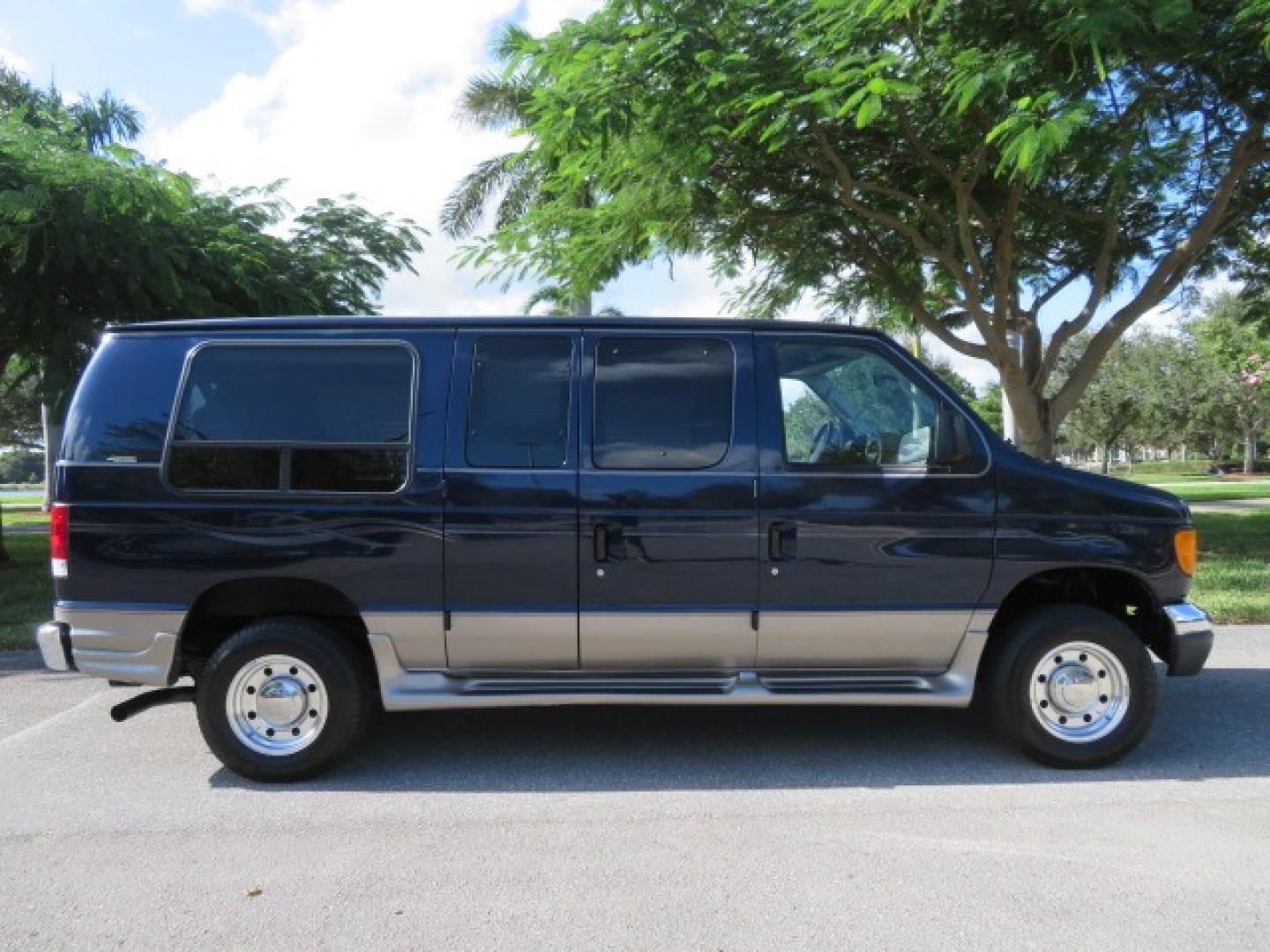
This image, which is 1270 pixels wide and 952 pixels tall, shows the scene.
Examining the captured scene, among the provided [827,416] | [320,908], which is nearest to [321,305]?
[827,416]

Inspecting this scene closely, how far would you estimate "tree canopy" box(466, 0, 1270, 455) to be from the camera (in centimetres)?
855

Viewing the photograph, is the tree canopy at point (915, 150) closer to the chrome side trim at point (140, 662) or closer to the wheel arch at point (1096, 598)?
the wheel arch at point (1096, 598)

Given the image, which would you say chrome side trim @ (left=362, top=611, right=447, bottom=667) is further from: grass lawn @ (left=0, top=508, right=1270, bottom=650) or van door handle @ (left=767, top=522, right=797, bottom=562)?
grass lawn @ (left=0, top=508, right=1270, bottom=650)

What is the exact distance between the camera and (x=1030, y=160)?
7.81 meters

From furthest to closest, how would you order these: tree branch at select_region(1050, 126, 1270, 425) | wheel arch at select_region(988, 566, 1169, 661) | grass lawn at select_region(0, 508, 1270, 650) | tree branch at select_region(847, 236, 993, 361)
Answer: tree branch at select_region(847, 236, 993, 361) → tree branch at select_region(1050, 126, 1270, 425) → grass lawn at select_region(0, 508, 1270, 650) → wheel arch at select_region(988, 566, 1169, 661)

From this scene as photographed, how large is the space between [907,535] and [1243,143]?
945cm

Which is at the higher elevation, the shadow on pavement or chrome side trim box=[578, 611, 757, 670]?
chrome side trim box=[578, 611, 757, 670]

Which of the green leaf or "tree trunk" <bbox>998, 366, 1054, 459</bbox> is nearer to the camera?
the green leaf

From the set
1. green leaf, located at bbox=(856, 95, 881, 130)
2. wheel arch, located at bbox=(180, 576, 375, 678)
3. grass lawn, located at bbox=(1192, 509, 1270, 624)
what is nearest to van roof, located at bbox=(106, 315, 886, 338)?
wheel arch, located at bbox=(180, 576, 375, 678)

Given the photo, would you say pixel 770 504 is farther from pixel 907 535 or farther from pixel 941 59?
pixel 941 59

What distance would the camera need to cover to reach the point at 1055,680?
4785 millimetres

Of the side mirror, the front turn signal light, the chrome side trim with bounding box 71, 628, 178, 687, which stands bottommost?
the chrome side trim with bounding box 71, 628, 178, 687

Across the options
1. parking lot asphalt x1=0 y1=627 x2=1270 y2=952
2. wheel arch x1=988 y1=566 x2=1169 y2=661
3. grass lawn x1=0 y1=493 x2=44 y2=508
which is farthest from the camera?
grass lawn x1=0 y1=493 x2=44 y2=508

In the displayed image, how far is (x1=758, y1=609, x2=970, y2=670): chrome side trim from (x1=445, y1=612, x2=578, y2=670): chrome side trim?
0.94 m
